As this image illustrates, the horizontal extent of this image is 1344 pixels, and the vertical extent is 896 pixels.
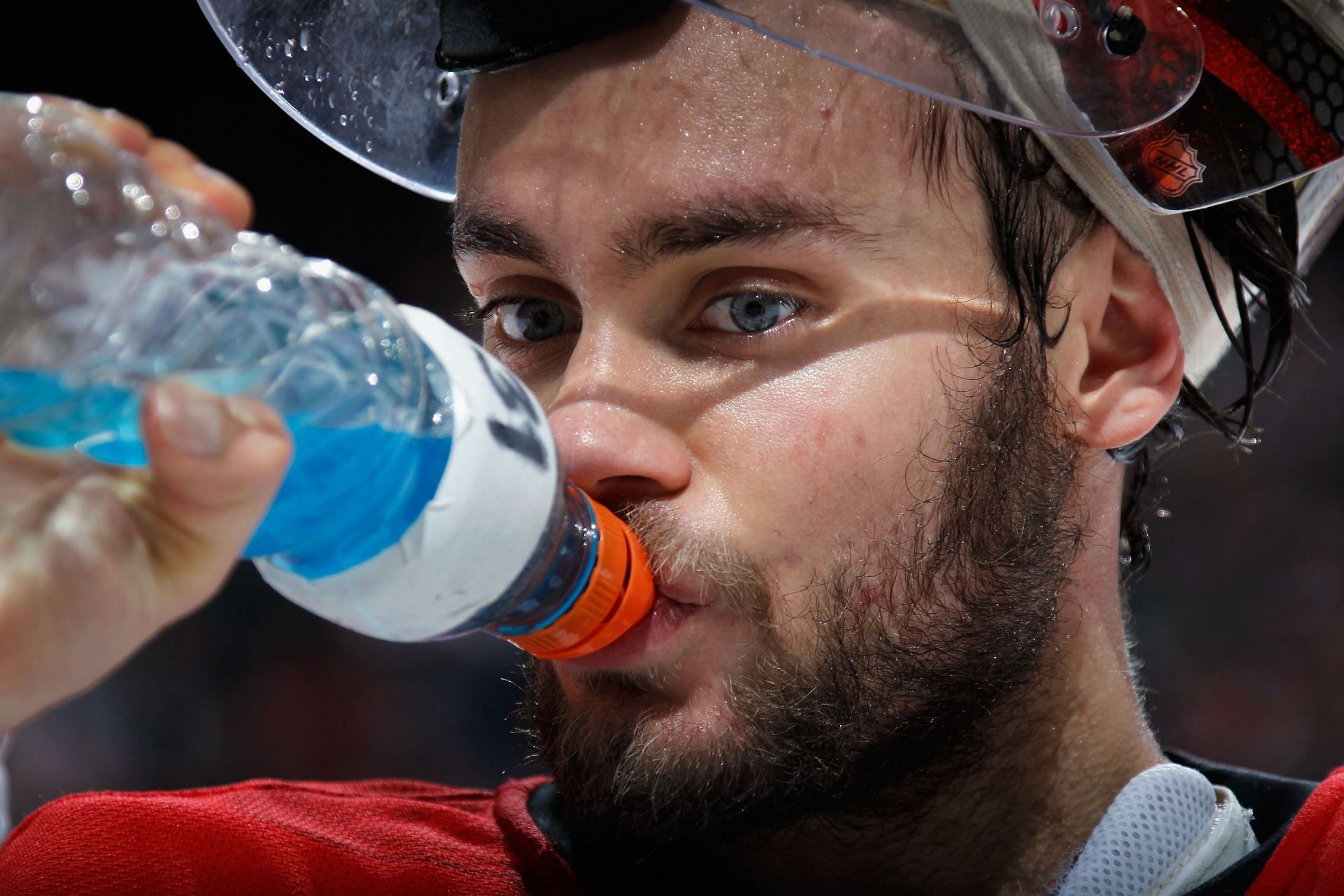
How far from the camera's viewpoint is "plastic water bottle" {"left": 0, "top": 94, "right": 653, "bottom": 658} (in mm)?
797

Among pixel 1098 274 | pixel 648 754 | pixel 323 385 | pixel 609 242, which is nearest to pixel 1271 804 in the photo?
pixel 1098 274

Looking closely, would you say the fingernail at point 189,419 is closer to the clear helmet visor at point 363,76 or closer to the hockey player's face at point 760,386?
the hockey player's face at point 760,386

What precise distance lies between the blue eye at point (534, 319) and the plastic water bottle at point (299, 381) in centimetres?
33

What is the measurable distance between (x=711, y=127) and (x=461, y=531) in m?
0.45

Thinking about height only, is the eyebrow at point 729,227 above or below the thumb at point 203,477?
below

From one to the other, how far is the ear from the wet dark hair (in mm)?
24

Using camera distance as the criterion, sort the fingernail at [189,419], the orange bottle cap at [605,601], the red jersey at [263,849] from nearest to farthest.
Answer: the fingernail at [189,419], the orange bottle cap at [605,601], the red jersey at [263,849]

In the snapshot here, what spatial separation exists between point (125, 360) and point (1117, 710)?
3.24ft

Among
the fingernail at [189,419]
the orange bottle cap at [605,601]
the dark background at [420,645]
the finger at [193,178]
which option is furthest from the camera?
the dark background at [420,645]

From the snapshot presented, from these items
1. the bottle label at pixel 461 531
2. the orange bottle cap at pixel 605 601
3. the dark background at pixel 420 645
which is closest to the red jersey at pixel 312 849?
the orange bottle cap at pixel 605 601

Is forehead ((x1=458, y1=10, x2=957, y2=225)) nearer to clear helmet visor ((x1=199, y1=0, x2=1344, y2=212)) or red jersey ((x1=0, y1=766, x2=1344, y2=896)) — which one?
clear helmet visor ((x1=199, y1=0, x2=1344, y2=212))

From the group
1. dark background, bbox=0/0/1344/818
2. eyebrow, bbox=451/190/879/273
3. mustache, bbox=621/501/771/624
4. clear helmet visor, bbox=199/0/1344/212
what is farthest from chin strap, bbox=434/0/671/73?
dark background, bbox=0/0/1344/818

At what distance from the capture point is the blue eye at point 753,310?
120 cm

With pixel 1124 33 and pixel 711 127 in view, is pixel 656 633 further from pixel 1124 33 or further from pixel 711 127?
pixel 1124 33
